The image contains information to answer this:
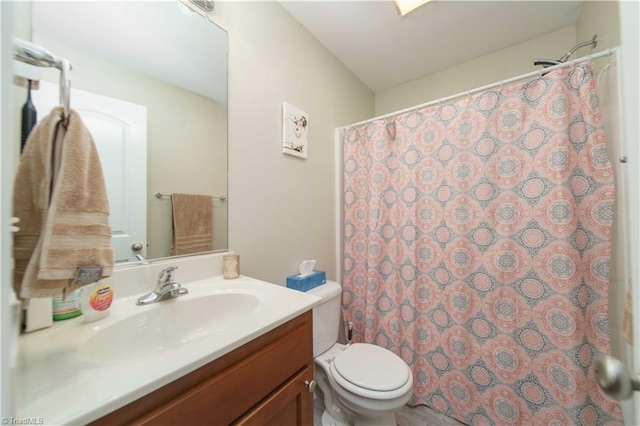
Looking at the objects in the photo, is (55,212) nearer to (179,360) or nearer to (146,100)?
(179,360)

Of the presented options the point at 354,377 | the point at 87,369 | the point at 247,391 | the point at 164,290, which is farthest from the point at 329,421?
the point at 87,369

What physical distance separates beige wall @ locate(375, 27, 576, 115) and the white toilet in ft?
5.95

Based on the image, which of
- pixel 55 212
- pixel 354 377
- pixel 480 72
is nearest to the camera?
pixel 55 212

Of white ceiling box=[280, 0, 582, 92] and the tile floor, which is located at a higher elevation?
white ceiling box=[280, 0, 582, 92]

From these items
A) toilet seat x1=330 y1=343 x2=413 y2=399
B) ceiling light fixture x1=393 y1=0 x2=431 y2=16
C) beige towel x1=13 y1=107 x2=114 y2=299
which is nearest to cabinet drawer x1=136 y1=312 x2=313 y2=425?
beige towel x1=13 y1=107 x2=114 y2=299

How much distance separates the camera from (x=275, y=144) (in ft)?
4.09

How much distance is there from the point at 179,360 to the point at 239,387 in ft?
0.57

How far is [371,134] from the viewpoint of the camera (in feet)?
5.16

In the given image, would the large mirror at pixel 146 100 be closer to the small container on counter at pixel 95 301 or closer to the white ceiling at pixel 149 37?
the white ceiling at pixel 149 37

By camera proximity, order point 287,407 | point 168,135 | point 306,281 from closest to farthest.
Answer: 1. point 287,407
2. point 168,135
3. point 306,281

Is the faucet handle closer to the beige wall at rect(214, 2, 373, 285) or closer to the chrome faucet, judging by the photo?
the chrome faucet

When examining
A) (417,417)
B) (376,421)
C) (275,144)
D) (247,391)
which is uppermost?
(275,144)

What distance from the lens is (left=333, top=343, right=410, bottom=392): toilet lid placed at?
955 mm

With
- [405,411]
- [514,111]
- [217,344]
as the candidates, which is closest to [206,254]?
[217,344]
